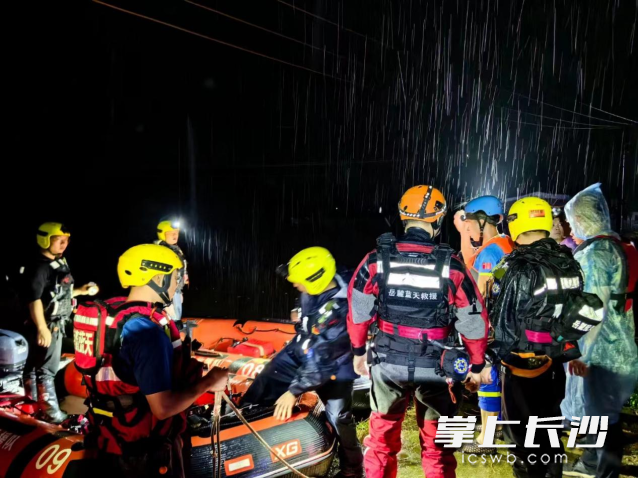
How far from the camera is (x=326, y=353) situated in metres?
3.36

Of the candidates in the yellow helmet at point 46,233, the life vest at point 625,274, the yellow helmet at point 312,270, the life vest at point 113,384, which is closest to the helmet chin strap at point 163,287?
the life vest at point 113,384

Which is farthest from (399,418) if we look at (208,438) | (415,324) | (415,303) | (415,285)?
(208,438)

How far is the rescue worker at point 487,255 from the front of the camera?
13.1 ft

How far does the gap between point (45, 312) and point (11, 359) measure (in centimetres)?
73

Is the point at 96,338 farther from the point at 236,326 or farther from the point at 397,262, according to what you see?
the point at 236,326

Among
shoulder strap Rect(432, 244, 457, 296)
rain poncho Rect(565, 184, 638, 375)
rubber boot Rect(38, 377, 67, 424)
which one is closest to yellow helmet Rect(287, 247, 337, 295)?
shoulder strap Rect(432, 244, 457, 296)

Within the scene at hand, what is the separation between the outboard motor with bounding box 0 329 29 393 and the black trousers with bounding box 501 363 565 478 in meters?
4.35

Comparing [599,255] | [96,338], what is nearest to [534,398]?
[599,255]

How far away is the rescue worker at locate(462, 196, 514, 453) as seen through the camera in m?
3.99

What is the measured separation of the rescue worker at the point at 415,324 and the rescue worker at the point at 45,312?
3.51 m

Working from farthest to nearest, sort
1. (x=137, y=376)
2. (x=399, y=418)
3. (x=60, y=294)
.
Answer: (x=60, y=294) < (x=399, y=418) < (x=137, y=376)

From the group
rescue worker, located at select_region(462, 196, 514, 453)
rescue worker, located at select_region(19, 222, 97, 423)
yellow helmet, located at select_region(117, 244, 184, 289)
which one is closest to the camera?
yellow helmet, located at select_region(117, 244, 184, 289)

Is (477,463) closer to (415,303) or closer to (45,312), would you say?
(415,303)

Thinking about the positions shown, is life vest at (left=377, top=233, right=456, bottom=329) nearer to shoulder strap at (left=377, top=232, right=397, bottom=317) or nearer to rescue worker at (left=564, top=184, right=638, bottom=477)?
shoulder strap at (left=377, top=232, right=397, bottom=317)
